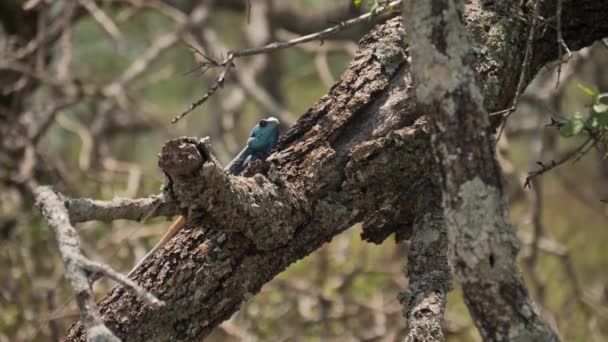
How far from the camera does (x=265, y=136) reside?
8.61 ft

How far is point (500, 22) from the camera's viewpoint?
A: 245 cm

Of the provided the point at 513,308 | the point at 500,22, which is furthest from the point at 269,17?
the point at 513,308

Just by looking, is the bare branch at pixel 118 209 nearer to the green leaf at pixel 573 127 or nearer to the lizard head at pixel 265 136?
the lizard head at pixel 265 136

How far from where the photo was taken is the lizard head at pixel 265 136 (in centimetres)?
261

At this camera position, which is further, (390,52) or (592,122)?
(390,52)

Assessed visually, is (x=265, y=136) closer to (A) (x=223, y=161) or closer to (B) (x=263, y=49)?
(B) (x=263, y=49)

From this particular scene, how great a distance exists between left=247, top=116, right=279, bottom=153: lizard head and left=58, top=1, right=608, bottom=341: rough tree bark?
0.77 feet

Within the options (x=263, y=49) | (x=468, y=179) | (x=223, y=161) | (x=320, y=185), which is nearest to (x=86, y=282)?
(x=468, y=179)

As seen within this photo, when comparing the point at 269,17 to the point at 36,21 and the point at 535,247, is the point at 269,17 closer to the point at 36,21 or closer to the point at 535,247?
the point at 36,21

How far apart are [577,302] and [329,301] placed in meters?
1.43

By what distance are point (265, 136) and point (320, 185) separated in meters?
0.40

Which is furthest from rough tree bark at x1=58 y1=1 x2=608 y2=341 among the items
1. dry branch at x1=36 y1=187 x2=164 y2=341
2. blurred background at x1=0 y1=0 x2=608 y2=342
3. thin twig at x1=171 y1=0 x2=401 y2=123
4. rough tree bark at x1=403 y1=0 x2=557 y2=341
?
blurred background at x1=0 y1=0 x2=608 y2=342

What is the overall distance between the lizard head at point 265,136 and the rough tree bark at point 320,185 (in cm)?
23

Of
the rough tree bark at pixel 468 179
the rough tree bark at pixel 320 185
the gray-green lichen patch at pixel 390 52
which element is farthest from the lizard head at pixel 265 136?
the rough tree bark at pixel 468 179
